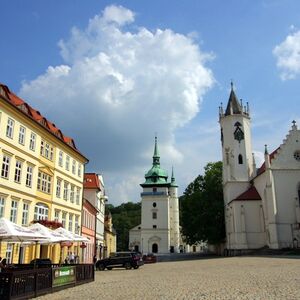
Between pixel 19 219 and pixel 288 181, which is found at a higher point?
pixel 288 181

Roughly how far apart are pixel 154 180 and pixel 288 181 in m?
58.3

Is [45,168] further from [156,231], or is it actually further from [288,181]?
[156,231]

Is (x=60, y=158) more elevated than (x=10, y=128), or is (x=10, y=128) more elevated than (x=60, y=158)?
(x=60, y=158)

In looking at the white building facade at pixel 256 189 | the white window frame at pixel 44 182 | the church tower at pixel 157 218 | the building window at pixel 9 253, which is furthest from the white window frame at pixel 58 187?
the church tower at pixel 157 218

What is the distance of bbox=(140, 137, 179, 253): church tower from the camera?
343 ft

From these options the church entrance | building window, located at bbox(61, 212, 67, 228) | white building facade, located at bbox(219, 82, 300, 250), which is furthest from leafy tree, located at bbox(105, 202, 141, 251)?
building window, located at bbox(61, 212, 67, 228)

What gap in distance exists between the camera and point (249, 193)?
60812 millimetres

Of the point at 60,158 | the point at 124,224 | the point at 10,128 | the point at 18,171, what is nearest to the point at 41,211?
the point at 18,171

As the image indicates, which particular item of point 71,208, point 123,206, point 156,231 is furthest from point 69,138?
point 123,206

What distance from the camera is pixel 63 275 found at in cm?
1795

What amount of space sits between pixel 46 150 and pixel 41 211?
5.25m

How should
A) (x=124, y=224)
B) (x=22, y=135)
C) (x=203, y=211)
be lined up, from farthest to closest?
(x=124, y=224) → (x=203, y=211) → (x=22, y=135)

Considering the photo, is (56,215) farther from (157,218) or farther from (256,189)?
(157,218)

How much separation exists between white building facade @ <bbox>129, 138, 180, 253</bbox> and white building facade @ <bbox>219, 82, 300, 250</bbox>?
41461mm
